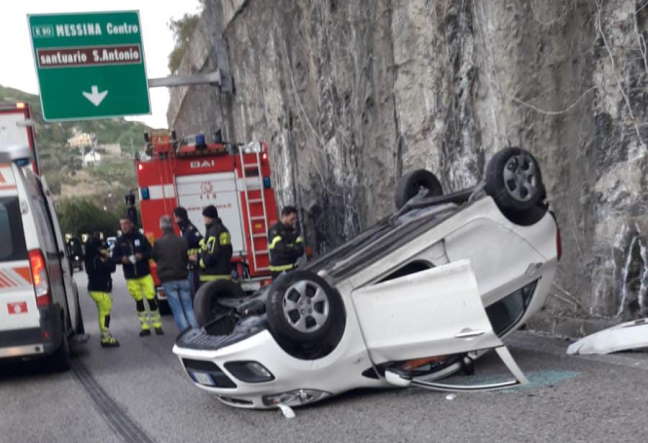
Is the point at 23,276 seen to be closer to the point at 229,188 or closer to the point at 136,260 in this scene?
the point at 136,260

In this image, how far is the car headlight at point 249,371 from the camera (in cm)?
595

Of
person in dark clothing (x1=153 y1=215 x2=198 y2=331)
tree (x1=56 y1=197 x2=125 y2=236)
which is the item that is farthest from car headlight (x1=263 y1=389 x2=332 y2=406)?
tree (x1=56 y1=197 x2=125 y2=236)

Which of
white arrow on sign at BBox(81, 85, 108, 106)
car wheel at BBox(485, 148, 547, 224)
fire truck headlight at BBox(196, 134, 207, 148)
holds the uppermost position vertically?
white arrow on sign at BBox(81, 85, 108, 106)

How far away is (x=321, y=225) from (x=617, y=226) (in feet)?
34.6

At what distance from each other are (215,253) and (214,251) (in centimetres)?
3

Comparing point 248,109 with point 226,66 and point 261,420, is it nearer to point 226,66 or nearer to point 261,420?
point 226,66

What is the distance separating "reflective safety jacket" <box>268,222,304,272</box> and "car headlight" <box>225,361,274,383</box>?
4.74m

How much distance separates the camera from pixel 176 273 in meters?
11.0

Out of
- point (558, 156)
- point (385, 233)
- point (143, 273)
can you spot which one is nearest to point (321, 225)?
point (143, 273)

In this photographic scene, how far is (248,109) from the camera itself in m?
23.0

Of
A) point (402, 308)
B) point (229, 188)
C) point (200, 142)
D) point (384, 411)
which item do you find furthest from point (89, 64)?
point (384, 411)

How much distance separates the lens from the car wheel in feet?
21.2

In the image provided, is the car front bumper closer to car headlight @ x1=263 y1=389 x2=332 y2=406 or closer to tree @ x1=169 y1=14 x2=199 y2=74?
car headlight @ x1=263 y1=389 x2=332 y2=406

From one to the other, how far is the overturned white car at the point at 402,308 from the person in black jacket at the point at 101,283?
4.91 m
